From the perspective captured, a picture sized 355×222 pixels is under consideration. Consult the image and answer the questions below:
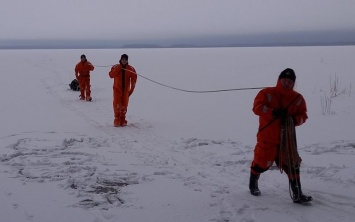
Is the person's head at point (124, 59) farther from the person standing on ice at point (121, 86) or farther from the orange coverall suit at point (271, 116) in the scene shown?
the orange coverall suit at point (271, 116)

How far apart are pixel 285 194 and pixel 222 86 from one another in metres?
11.2

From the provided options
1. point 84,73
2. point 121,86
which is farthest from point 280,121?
point 84,73

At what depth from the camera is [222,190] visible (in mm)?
5020

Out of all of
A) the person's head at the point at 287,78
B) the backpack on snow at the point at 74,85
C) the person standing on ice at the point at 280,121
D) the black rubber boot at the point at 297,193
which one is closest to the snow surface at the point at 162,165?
the black rubber boot at the point at 297,193

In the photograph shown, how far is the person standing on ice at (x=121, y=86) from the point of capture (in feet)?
29.8

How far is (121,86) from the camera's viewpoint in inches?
361

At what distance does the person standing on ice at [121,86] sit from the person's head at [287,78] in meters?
5.21

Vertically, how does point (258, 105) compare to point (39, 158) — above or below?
above

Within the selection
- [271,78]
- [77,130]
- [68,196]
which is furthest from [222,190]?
[271,78]

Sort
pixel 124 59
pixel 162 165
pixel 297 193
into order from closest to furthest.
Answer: pixel 297 193 < pixel 162 165 < pixel 124 59

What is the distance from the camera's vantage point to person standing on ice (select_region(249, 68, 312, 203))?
4425 mm

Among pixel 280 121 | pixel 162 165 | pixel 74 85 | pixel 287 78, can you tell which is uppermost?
pixel 287 78

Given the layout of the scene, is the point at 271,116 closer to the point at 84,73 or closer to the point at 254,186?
the point at 254,186

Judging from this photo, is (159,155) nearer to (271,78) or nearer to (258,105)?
(258,105)
